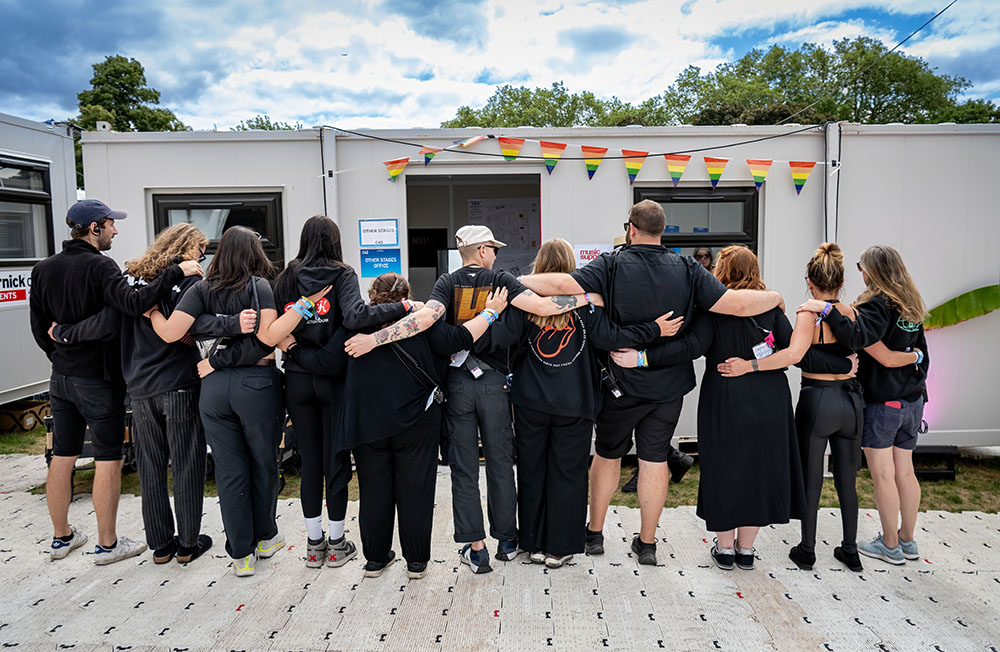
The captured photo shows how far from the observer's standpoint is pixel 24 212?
541cm

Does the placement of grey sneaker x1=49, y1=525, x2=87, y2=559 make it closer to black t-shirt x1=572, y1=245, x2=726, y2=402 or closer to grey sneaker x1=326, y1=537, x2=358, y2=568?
grey sneaker x1=326, y1=537, x2=358, y2=568

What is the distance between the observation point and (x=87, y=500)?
4145mm

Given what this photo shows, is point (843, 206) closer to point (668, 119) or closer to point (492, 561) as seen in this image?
point (492, 561)

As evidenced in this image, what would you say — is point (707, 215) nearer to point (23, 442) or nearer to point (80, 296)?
point (80, 296)

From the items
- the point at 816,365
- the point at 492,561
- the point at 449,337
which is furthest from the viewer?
the point at 492,561

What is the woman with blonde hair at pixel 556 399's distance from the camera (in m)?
2.81

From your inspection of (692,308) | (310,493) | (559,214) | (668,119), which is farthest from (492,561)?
(668,119)

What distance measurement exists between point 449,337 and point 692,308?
3.78 ft

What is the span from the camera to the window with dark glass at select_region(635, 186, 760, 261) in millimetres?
4613

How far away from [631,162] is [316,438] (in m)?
3.01

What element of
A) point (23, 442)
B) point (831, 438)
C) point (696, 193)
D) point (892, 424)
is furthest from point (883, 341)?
point (23, 442)

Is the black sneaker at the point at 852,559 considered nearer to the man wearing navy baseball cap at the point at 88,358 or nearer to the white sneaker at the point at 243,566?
the white sneaker at the point at 243,566

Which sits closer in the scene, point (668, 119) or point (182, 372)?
point (182, 372)

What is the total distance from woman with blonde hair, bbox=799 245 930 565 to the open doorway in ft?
12.9
